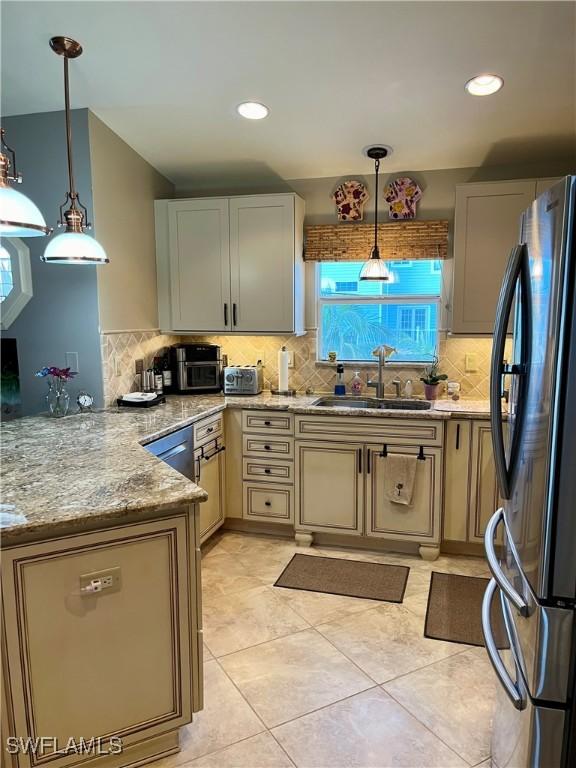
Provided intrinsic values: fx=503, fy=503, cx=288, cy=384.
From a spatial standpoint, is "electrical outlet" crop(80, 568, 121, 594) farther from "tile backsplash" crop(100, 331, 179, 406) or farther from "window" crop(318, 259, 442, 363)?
"window" crop(318, 259, 442, 363)

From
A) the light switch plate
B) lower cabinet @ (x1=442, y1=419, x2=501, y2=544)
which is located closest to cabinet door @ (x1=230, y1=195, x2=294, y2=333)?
the light switch plate

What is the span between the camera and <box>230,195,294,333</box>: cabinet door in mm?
3516

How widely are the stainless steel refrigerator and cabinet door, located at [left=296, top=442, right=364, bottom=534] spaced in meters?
1.81

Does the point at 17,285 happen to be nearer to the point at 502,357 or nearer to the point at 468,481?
the point at 502,357

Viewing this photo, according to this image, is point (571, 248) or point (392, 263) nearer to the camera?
point (571, 248)

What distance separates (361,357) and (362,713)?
243cm

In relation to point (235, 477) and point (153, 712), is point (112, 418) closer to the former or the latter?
point (235, 477)

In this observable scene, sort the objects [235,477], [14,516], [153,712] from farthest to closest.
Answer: [235,477]
[153,712]
[14,516]

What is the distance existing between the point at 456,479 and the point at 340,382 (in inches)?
44.6

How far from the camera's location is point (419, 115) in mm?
2844

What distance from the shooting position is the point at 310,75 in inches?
98.7

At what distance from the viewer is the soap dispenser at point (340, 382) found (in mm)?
3771

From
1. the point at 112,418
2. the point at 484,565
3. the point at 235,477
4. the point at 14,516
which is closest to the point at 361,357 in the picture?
the point at 235,477

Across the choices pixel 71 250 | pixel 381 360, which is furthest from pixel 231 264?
pixel 71 250
